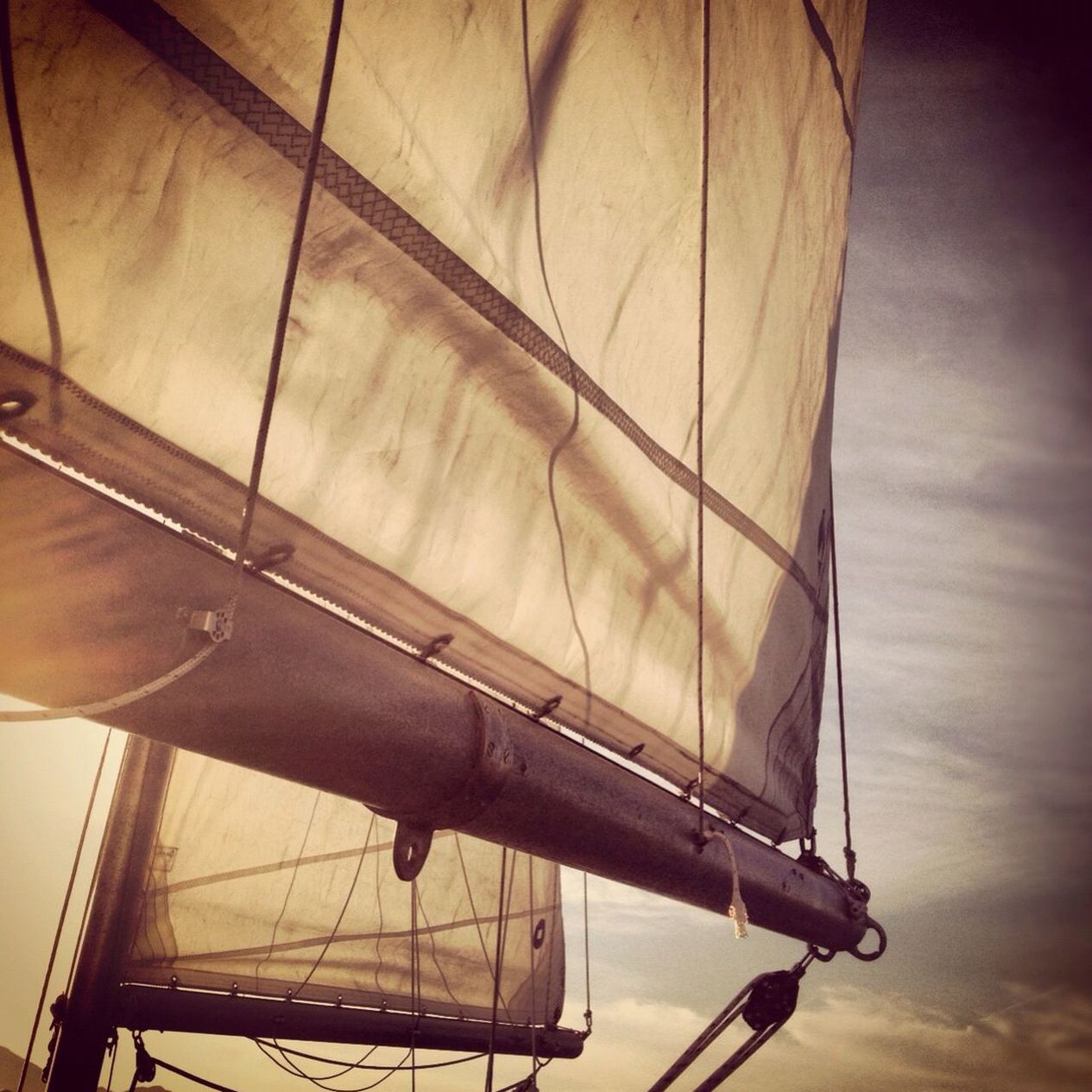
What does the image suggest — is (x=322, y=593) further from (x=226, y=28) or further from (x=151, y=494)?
(x=226, y=28)

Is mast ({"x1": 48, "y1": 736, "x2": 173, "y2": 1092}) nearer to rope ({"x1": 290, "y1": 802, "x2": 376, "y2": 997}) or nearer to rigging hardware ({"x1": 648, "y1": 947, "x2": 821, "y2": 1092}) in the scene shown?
rope ({"x1": 290, "y1": 802, "x2": 376, "y2": 997})

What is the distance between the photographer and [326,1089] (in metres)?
6.89

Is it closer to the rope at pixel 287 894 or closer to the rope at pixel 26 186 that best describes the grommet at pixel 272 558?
the rope at pixel 26 186

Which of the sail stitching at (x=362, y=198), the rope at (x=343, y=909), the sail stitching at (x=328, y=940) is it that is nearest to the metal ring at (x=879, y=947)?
the sail stitching at (x=362, y=198)

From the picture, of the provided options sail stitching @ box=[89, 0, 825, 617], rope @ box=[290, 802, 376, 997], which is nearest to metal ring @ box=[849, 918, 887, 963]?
sail stitching @ box=[89, 0, 825, 617]

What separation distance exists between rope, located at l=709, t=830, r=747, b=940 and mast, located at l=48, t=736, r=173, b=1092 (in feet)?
9.32

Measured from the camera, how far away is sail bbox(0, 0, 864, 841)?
1064 mm

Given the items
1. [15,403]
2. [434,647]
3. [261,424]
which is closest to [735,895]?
[434,647]

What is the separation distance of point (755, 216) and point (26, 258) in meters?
2.08

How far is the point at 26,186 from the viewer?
0.96m

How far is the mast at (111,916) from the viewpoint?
408 centimetres

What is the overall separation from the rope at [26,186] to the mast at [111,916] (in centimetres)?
324

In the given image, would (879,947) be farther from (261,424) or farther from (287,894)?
(287,894)

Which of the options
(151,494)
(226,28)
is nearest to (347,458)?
(151,494)
